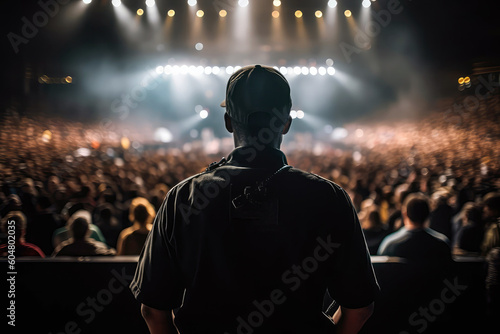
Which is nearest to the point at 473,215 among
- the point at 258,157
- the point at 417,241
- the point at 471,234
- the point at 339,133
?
the point at 471,234

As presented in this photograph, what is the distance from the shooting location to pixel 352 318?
1181 mm

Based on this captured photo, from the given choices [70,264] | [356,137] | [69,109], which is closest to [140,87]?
[69,109]

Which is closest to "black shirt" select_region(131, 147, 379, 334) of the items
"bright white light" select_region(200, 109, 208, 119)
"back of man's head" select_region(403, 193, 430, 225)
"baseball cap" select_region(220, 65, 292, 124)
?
"baseball cap" select_region(220, 65, 292, 124)

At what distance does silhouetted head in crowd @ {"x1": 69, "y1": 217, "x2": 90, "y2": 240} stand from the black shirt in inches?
100

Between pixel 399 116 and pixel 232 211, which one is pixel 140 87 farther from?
pixel 232 211

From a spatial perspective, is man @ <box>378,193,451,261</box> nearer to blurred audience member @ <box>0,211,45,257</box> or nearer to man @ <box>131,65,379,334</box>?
man @ <box>131,65,379,334</box>

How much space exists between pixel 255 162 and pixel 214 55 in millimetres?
17048

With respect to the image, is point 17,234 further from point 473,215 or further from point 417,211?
point 473,215

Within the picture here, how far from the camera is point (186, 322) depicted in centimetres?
109

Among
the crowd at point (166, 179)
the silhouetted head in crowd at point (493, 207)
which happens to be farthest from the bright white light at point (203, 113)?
the silhouetted head in crowd at point (493, 207)

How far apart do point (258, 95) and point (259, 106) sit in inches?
1.3

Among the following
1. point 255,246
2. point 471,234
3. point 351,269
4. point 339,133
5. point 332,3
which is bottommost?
point 339,133

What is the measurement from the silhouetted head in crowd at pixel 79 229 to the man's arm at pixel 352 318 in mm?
2820

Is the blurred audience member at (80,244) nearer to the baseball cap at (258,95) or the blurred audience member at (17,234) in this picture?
the blurred audience member at (17,234)
